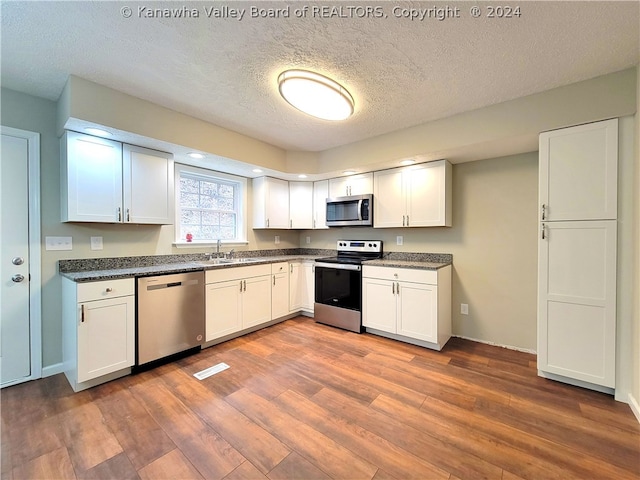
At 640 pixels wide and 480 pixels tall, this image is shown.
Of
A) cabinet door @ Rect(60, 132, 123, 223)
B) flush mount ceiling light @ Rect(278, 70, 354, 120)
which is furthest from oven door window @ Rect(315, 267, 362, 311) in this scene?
cabinet door @ Rect(60, 132, 123, 223)

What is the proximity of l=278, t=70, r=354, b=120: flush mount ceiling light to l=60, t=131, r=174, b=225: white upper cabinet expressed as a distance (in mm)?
1631

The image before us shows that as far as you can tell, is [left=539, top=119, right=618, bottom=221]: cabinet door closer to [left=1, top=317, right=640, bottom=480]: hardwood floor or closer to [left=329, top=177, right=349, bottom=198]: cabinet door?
[left=1, top=317, right=640, bottom=480]: hardwood floor

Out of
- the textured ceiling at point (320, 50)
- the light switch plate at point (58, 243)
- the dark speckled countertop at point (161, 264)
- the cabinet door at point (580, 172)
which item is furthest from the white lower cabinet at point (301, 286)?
the cabinet door at point (580, 172)

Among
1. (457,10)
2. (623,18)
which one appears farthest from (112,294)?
(623,18)

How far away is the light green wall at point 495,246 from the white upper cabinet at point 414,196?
0.92 feet

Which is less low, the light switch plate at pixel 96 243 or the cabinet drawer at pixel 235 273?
the light switch plate at pixel 96 243

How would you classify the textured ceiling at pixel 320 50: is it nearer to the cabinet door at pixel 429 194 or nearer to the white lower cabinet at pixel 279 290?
the cabinet door at pixel 429 194

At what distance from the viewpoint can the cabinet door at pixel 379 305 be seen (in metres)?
3.17

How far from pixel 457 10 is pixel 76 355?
11.4 ft

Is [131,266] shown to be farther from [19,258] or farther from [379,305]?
[379,305]

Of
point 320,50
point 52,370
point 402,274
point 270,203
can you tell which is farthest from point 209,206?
point 402,274

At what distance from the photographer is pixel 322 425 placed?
5.77 feet

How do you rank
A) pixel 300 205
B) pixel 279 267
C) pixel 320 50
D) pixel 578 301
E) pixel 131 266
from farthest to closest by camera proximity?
1. pixel 300 205
2. pixel 279 267
3. pixel 131 266
4. pixel 578 301
5. pixel 320 50

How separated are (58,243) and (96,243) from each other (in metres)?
0.27
